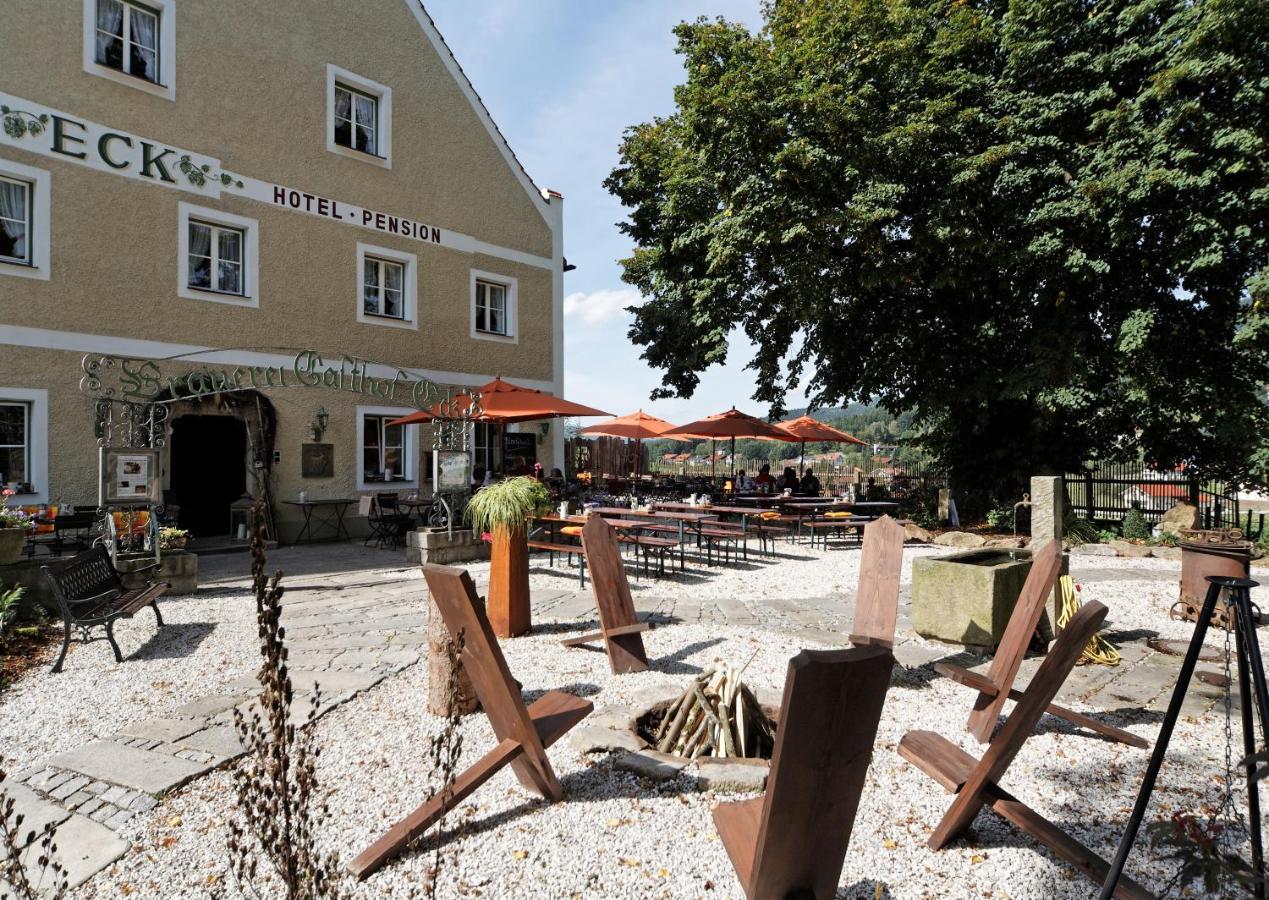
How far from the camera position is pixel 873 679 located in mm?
1788

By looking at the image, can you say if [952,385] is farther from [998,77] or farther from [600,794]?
[600,794]

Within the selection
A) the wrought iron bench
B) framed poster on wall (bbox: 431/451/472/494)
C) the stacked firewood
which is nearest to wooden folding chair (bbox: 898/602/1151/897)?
the stacked firewood

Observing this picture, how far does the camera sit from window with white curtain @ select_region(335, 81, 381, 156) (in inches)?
525

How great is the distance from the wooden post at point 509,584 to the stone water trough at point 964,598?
3.25m

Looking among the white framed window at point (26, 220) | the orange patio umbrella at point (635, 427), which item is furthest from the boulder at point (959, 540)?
the white framed window at point (26, 220)

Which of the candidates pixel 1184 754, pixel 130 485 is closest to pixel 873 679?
pixel 1184 754

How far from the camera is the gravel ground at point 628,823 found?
262 centimetres

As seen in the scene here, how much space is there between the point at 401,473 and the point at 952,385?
11377mm

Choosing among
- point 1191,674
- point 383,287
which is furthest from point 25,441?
point 1191,674

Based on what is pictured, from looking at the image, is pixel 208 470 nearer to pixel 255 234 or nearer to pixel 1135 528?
pixel 255 234

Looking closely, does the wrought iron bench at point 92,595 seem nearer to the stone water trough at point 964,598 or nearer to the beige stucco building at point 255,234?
the beige stucco building at point 255,234

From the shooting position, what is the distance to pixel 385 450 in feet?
45.0

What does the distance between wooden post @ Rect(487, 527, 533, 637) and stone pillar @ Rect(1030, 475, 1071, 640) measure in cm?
420

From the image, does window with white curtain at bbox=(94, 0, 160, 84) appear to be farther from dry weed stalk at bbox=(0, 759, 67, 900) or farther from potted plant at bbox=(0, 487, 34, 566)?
dry weed stalk at bbox=(0, 759, 67, 900)
